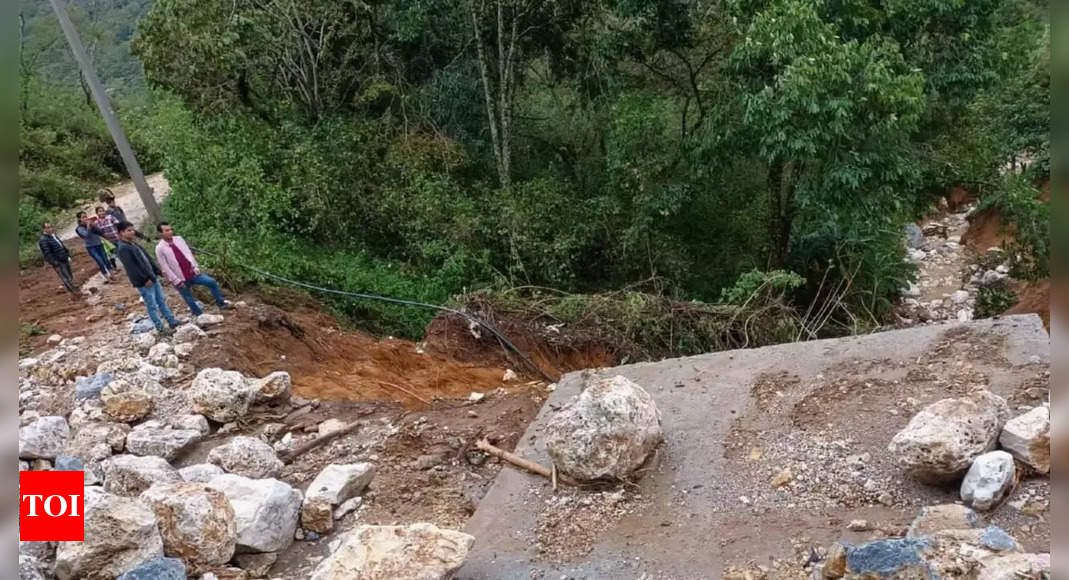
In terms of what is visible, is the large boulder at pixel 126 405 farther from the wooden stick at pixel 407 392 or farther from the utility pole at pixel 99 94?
the utility pole at pixel 99 94

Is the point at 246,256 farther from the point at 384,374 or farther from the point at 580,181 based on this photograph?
the point at 580,181

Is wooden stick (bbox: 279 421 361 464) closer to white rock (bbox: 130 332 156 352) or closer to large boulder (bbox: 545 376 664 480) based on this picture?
large boulder (bbox: 545 376 664 480)

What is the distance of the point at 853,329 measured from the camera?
896cm

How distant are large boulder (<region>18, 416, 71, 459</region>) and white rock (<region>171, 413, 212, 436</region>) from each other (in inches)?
28.6

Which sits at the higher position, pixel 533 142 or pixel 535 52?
pixel 535 52

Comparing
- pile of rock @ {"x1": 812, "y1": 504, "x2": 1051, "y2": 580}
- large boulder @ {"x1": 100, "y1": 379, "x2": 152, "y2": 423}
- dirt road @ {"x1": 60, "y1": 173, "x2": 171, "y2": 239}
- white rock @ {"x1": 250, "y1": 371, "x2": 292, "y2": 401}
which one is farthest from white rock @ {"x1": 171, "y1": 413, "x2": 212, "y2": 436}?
dirt road @ {"x1": 60, "y1": 173, "x2": 171, "y2": 239}

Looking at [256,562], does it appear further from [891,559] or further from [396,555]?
[891,559]

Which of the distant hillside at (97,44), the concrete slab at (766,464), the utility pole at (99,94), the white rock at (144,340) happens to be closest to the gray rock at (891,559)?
the concrete slab at (766,464)

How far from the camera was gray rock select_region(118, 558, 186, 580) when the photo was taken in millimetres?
3486

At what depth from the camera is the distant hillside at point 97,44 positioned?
73.6 ft

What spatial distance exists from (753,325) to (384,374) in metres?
4.27

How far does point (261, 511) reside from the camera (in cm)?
416

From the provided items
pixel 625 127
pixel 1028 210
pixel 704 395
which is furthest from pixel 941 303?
pixel 704 395

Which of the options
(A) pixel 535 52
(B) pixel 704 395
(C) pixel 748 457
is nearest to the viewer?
(C) pixel 748 457
